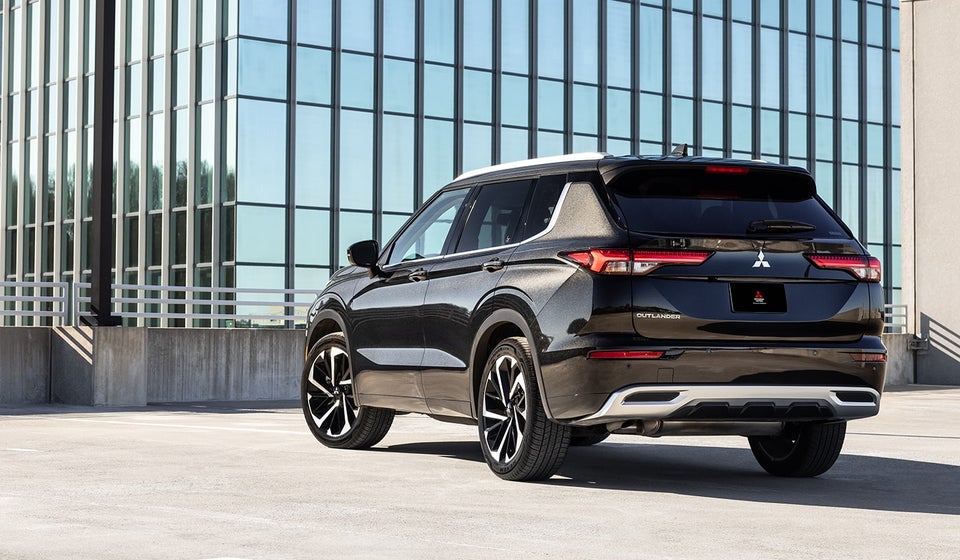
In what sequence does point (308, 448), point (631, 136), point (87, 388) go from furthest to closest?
1. point (631, 136)
2. point (87, 388)
3. point (308, 448)

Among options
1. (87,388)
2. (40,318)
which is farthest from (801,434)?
(40,318)

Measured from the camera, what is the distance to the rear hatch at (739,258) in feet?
26.6

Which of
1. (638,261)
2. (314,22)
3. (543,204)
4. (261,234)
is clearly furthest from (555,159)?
(314,22)

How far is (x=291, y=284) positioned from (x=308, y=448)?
24831mm

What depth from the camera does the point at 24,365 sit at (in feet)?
59.8

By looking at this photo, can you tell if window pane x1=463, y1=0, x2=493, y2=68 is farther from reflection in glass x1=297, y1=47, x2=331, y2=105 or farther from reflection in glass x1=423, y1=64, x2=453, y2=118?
reflection in glass x1=297, y1=47, x2=331, y2=105

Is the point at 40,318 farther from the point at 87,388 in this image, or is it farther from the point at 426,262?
the point at 426,262

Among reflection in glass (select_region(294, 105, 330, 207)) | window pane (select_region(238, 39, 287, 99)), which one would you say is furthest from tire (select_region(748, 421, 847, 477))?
reflection in glass (select_region(294, 105, 330, 207))

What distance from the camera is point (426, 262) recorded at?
392 inches

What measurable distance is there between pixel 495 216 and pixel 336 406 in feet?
7.92

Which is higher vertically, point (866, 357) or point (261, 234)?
point (261, 234)

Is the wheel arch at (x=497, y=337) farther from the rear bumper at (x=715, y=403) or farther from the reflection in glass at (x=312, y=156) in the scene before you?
the reflection in glass at (x=312, y=156)

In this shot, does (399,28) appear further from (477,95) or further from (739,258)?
(739,258)

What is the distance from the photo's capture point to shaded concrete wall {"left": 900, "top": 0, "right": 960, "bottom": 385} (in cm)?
2655
